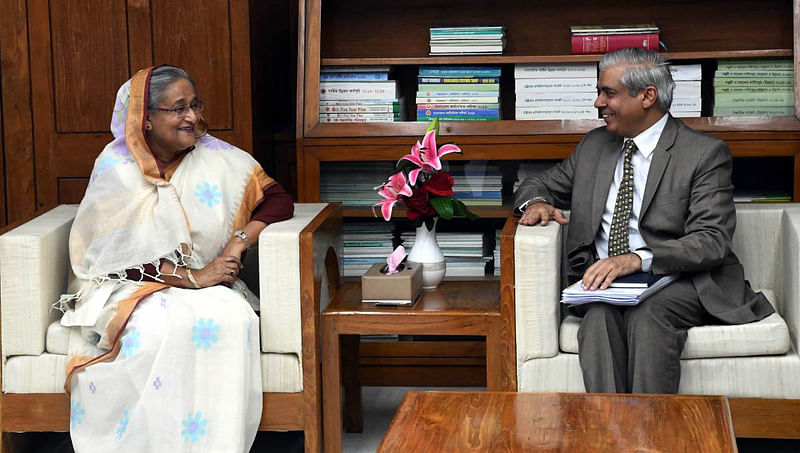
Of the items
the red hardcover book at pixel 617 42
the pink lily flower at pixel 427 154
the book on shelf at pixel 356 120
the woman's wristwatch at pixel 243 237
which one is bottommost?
the woman's wristwatch at pixel 243 237

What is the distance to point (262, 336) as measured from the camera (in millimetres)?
3182

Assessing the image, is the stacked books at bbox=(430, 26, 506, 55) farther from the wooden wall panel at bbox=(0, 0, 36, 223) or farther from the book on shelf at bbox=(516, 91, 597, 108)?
Answer: the wooden wall panel at bbox=(0, 0, 36, 223)

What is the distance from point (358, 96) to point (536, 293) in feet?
3.97

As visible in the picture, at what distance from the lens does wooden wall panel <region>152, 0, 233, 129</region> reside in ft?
12.9

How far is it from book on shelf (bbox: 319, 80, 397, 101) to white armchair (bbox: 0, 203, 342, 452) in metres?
0.91

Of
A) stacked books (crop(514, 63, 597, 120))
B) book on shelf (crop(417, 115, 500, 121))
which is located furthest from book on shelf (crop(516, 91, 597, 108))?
book on shelf (crop(417, 115, 500, 121))

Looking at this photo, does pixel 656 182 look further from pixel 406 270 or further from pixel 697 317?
pixel 406 270

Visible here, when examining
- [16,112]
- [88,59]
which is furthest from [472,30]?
[16,112]

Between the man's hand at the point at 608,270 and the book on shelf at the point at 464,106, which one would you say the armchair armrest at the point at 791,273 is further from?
the book on shelf at the point at 464,106

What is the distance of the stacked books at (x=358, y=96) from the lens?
3984 mm

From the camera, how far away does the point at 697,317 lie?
3.13 metres

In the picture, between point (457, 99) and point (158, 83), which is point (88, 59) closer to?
point (158, 83)

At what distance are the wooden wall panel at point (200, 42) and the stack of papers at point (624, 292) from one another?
4.94ft

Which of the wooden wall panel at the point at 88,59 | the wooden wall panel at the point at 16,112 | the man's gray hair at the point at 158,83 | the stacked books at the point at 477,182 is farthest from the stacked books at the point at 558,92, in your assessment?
the wooden wall panel at the point at 16,112
